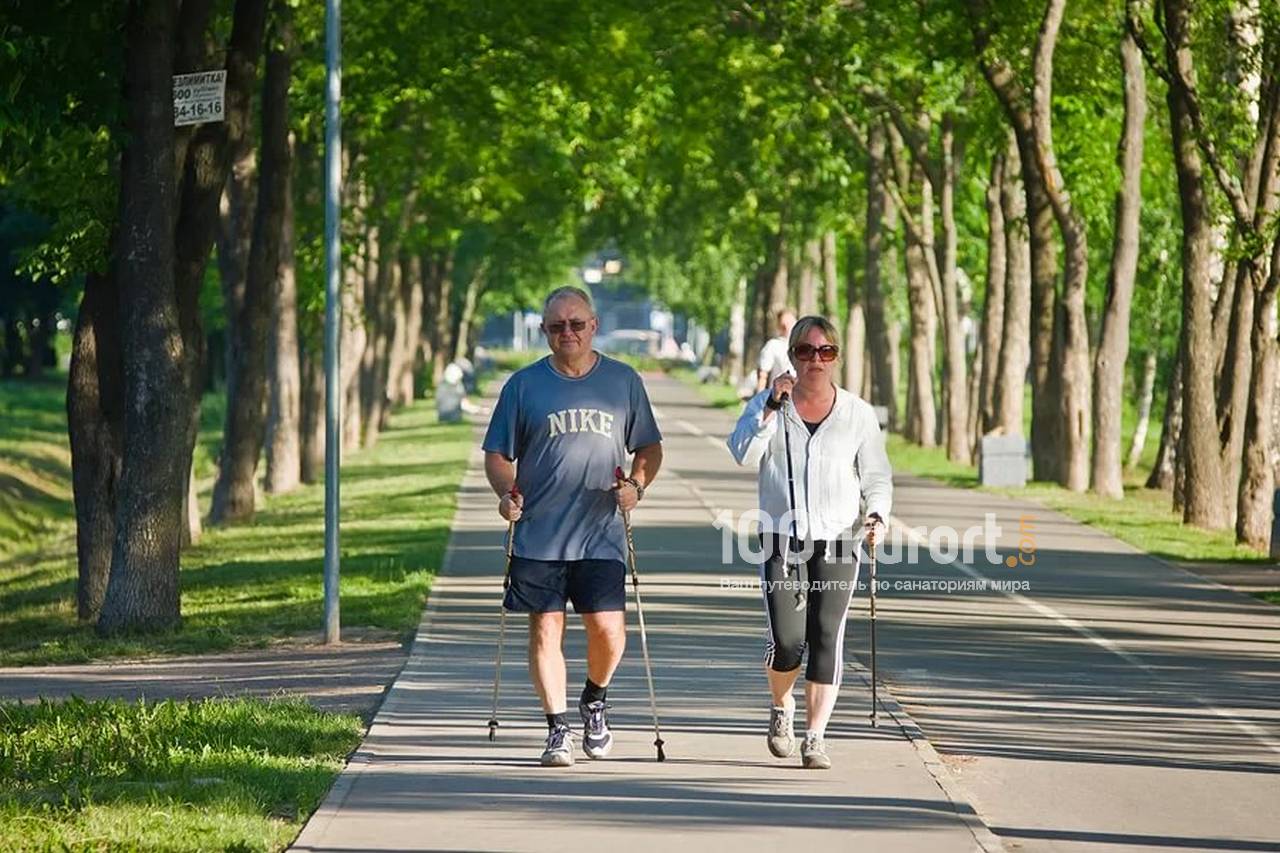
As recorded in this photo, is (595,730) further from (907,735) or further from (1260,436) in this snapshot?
(1260,436)

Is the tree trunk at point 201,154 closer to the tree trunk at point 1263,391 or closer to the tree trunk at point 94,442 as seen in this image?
the tree trunk at point 94,442

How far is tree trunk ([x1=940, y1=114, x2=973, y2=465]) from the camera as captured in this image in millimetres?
43562

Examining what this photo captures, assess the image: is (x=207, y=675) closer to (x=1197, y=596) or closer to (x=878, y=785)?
(x=878, y=785)

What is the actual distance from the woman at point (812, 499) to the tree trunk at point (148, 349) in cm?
817

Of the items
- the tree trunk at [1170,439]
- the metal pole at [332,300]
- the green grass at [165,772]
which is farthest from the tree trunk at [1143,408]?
the green grass at [165,772]

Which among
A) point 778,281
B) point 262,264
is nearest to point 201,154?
point 262,264

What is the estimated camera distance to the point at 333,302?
54.9ft

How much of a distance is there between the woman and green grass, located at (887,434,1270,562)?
45.4 ft

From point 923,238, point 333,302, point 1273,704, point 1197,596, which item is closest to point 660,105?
point 923,238

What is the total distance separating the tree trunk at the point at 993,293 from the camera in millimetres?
42406

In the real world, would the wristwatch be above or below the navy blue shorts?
above

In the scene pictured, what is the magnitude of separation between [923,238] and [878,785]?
35626mm

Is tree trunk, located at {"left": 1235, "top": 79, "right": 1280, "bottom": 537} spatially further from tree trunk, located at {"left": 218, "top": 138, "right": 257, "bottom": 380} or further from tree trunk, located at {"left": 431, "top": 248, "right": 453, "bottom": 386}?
tree trunk, located at {"left": 431, "top": 248, "right": 453, "bottom": 386}

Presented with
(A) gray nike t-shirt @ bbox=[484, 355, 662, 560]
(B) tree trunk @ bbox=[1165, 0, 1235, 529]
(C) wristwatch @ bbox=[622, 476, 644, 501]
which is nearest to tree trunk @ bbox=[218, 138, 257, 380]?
(B) tree trunk @ bbox=[1165, 0, 1235, 529]
